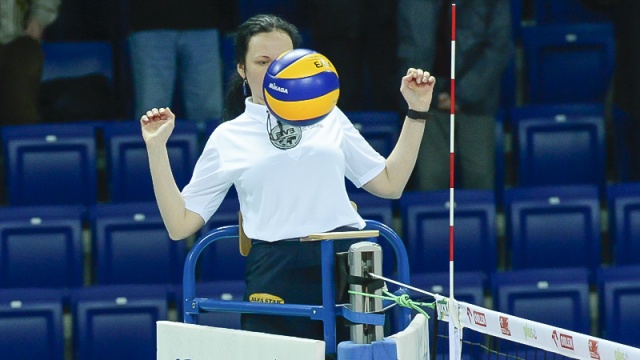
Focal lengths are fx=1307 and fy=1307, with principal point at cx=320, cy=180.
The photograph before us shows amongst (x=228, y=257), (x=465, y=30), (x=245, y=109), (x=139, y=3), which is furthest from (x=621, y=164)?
(x=245, y=109)

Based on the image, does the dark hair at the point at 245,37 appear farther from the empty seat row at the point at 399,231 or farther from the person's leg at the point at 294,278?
the empty seat row at the point at 399,231

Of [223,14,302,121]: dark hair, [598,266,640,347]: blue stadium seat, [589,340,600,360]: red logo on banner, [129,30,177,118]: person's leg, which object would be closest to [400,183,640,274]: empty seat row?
[598,266,640,347]: blue stadium seat

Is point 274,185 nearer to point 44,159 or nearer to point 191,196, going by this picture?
point 191,196

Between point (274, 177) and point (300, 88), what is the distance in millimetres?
374

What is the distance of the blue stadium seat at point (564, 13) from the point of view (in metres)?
9.21

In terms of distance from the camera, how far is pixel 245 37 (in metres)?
4.30

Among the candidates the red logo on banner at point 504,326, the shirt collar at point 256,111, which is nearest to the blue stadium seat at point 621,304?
the red logo on banner at point 504,326

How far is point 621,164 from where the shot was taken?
828cm

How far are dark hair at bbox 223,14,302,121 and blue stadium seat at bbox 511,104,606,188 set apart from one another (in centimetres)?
384

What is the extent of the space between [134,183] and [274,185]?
3.82 metres

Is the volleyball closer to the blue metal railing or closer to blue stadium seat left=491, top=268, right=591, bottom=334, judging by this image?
the blue metal railing

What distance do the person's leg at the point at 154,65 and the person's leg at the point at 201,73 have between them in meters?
0.08

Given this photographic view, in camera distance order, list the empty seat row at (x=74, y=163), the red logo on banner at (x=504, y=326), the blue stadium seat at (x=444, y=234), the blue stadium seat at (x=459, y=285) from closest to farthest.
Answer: the red logo on banner at (x=504, y=326), the blue stadium seat at (x=459, y=285), the blue stadium seat at (x=444, y=234), the empty seat row at (x=74, y=163)

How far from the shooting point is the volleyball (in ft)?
12.7
